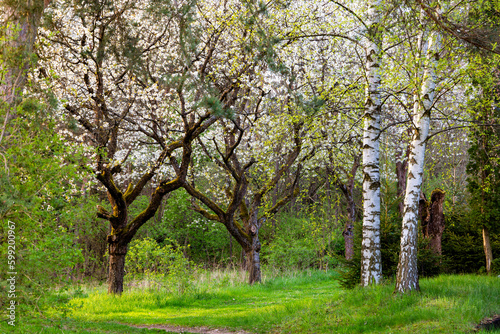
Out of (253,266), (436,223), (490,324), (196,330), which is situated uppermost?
(436,223)

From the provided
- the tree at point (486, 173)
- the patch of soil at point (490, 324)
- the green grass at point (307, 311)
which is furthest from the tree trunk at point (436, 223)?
the patch of soil at point (490, 324)

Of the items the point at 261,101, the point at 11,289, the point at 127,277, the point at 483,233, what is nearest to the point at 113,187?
the point at 127,277

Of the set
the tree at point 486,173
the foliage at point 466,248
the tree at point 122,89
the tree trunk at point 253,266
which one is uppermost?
the tree at point 122,89

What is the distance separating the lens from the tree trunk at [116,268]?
1203cm

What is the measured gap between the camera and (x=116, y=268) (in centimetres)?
1228

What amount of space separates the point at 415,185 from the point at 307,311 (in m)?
3.16

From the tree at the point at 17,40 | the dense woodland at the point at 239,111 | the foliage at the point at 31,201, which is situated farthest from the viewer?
the tree at the point at 17,40

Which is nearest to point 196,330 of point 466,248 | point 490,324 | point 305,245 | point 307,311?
point 307,311

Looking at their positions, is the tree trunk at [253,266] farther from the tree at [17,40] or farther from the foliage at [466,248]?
the tree at [17,40]

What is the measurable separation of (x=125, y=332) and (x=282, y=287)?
817cm

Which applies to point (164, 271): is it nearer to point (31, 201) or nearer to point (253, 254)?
point (253, 254)

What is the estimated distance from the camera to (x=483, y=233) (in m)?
10.6

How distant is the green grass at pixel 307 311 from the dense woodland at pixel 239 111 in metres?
0.59

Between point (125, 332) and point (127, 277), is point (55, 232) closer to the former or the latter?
point (125, 332)
